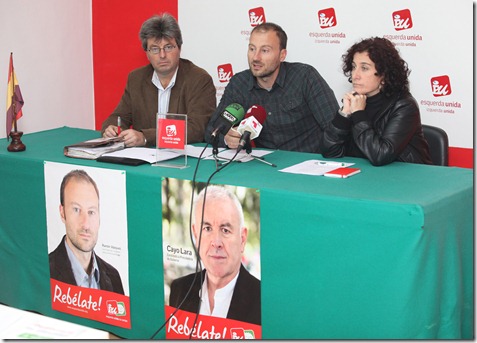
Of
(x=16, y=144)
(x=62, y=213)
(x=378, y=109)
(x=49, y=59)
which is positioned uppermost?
(x=49, y=59)

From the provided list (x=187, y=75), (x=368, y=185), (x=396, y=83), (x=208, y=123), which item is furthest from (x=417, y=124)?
(x=187, y=75)

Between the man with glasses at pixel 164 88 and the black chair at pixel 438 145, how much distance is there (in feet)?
3.91

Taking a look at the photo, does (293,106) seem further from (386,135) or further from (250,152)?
(386,135)

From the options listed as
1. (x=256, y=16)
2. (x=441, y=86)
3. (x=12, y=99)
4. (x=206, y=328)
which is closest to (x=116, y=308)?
(x=206, y=328)

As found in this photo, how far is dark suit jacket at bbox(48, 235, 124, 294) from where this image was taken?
3.25 m

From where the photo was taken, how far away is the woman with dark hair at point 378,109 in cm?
321

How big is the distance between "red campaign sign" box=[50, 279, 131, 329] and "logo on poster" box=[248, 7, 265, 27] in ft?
8.10

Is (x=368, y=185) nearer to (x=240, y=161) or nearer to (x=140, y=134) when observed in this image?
(x=240, y=161)

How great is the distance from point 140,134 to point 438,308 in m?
1.75

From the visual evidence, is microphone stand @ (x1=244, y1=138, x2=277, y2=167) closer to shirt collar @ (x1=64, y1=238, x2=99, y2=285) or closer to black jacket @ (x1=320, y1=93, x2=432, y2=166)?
black jacket @ (x1=320, y1=93, x2=432, y2=166)

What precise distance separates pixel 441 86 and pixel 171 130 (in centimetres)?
193

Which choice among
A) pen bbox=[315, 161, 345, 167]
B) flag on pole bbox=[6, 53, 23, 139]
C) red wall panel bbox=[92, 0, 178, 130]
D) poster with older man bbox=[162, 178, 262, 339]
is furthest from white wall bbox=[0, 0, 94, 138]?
pen bbox=[315, 161, 345, 167]

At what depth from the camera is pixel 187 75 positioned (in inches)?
165

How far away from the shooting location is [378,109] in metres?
3.30
